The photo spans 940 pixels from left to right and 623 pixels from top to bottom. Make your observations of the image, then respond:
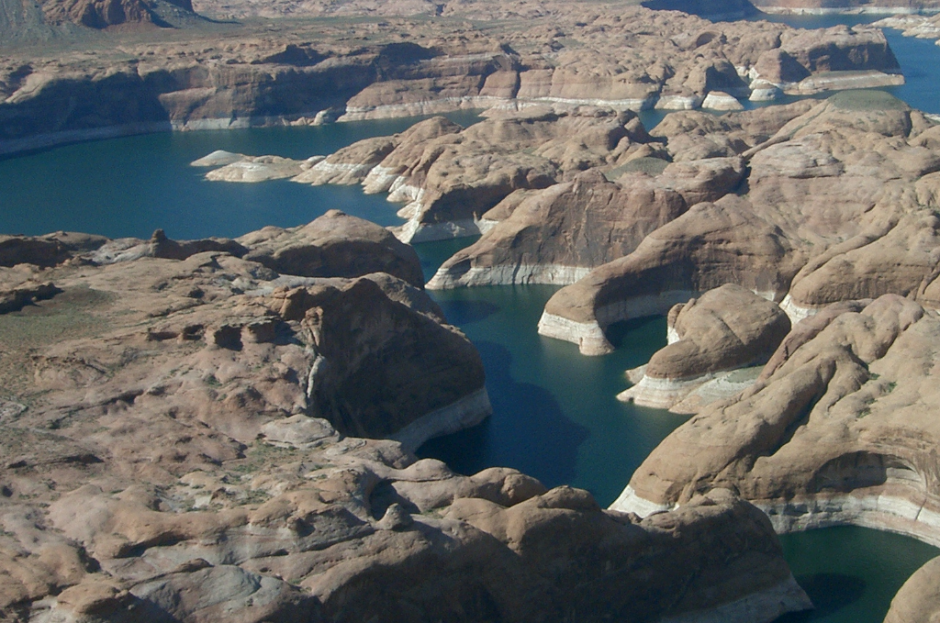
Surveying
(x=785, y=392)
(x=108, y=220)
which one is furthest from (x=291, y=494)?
(x=108, y=220)

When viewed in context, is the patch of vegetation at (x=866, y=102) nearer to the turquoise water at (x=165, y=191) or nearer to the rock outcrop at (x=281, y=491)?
the turquoise water at (x=165, y=191)

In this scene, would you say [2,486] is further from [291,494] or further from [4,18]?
[4,18]

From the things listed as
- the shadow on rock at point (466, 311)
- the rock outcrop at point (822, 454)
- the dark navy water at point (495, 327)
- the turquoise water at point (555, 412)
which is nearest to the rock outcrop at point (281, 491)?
the turquoise water at point (555, 412)

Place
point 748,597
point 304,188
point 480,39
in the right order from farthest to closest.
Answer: point 480,39, point 304,188, point 748,597

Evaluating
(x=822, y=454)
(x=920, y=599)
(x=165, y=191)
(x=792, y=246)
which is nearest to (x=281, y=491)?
(x=920, y=599)

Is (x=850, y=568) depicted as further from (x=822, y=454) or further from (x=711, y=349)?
(x=711, y=349)

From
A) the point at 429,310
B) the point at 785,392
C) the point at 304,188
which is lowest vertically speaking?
the point at 304,188
